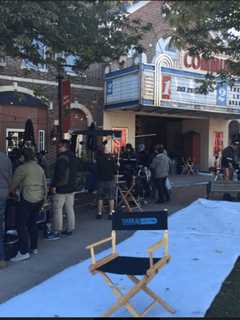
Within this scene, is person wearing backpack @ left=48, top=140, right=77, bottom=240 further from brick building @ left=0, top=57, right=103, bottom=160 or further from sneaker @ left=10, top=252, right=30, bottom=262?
brick building @ left=0, top=57, right=103, bottom=160

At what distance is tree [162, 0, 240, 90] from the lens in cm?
425

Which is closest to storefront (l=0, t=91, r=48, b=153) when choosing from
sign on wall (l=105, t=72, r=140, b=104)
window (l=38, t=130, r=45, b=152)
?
window (l=38, t=130, r=45, b=152)

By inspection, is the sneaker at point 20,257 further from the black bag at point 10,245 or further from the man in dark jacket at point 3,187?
Result: the man in dark jacket at point 3,187

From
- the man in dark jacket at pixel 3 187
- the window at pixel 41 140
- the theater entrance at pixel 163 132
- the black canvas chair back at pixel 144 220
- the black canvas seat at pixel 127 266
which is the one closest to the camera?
the black canvas seat at pixel 127 266

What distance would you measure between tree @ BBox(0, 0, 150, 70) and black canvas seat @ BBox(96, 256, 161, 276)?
8.25 ft

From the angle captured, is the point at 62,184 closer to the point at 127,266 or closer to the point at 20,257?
the point at 20,257

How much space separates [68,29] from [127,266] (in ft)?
9.92

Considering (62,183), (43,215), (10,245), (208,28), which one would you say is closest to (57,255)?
(10,245)

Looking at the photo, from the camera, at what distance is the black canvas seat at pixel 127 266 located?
16.5 ft

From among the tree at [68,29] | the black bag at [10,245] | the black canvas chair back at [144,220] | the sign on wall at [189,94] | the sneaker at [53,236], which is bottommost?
the sneaker at [53,236]

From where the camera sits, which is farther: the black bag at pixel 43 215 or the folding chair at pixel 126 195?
the folding chair at pixel 126 195

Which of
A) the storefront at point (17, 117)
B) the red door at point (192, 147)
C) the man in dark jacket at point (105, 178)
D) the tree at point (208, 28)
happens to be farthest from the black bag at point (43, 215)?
the red door at point (192, 147)

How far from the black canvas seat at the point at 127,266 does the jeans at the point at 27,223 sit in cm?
266

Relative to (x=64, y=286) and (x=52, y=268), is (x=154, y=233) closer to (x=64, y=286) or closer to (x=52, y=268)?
(x=52, y=268)
